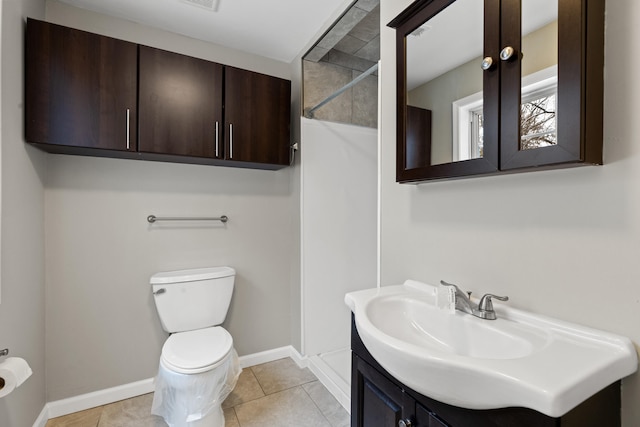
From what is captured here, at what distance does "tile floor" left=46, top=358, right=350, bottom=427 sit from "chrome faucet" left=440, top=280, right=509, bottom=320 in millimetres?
1178

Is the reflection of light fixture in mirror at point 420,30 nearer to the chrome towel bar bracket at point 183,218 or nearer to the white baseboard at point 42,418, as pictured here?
the chrome towel bar bracket at point 183,218

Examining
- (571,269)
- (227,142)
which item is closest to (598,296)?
(571,269)

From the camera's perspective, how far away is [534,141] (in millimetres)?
804

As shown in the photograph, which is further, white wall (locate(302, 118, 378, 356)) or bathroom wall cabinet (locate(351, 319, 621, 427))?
white wall (locate(302, 118, 378, 356))

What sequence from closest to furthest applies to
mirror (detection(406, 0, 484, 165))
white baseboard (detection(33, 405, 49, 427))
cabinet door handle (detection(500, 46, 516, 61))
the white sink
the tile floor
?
the white sink → cabinet door handle (detection(500, 46, 516, 61)) → mirror (detection(406, 0, 484, 165)) → white baseboard (detection(33, 405, 49, 427)) → the tile floor

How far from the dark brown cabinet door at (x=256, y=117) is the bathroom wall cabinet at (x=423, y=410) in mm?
1352

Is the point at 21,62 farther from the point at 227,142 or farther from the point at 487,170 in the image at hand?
the point at 487,170

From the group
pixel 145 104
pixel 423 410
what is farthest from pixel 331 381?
pixel 145 104

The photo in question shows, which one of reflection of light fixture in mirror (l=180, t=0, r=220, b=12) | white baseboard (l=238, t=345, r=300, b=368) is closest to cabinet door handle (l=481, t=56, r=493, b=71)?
reflection of light fixture in mirror (l=180, t=0, r=220, b=12)

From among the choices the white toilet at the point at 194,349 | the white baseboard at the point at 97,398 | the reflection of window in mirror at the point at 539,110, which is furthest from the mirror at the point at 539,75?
the white baseboard at the point at 97,398

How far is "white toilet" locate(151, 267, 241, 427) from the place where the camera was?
4.89 ft

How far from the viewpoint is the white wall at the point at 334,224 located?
227 cm

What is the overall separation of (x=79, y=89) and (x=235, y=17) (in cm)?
98

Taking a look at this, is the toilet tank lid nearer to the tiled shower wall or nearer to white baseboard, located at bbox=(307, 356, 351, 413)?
white baseboard, located at bbox=(307, 356, 351, 413)
